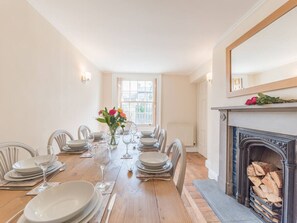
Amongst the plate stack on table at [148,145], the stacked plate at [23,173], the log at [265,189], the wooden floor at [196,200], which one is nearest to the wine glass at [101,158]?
the stacked plate at [23,173]

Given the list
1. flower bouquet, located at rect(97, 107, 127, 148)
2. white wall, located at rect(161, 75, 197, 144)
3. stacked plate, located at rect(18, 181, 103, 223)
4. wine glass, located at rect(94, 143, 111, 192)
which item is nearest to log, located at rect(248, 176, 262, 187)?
flower bouquet, located at rect(97, 107, 127, 148)

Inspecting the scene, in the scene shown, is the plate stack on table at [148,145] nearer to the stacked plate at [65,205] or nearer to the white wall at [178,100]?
the stacked plate at [65,205]

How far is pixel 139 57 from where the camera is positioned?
3.54 m

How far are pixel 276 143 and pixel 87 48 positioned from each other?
10.3 ft

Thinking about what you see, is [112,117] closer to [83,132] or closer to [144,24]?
[83,132]

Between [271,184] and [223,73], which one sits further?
[223,73]

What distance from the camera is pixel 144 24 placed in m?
2.21

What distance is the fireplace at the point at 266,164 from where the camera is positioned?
1445 mm

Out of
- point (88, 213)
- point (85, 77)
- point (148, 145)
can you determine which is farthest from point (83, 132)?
point (88, 213)

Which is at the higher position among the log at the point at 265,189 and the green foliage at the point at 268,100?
the green foliage at the point at 268,100

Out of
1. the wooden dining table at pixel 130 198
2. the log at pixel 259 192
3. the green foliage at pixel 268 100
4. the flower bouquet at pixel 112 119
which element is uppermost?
the green foliage at pixel 268 100

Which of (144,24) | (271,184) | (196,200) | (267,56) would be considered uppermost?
(144,24)

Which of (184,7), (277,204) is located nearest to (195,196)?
(277,204)

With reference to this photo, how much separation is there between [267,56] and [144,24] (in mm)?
1497
